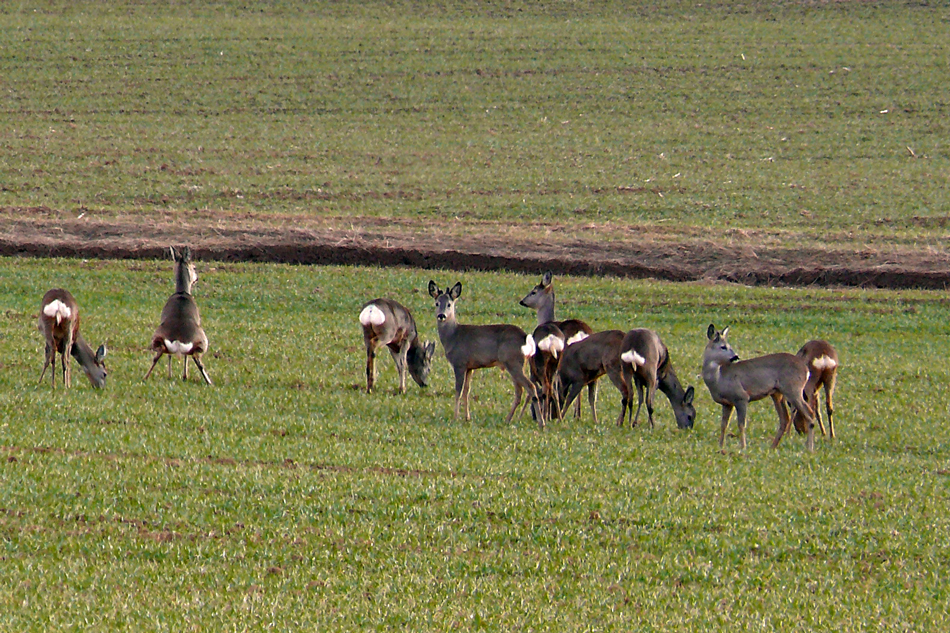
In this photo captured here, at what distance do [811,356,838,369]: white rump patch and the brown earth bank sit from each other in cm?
1592

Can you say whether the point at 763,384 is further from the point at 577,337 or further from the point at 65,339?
the point at 65,339

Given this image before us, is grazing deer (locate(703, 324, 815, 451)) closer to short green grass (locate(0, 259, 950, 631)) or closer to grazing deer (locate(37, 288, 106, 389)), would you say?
short green grass (locate(0, 259, 950, 631))

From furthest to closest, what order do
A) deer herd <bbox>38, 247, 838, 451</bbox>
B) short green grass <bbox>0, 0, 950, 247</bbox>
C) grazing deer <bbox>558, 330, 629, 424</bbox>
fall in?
short green grass <bbox>0, 0, 950, 247</bbox>
grazing deer <bbox>558, 330, 629, 424</bbox>
deer herd <bbox>38, 247, 838, 451</bbox>

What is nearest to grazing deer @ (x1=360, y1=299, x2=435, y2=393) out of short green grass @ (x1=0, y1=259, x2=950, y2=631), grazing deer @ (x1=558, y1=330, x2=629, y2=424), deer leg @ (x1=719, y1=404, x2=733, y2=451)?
short green grass @ (x1=0, y1=259, x2=950, y2=631)

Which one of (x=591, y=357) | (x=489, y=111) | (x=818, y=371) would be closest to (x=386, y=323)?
(x=591, y=357)

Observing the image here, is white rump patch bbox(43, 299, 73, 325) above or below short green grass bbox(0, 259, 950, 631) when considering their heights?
above

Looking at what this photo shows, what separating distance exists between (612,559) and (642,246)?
79.7 ft

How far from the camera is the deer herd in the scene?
1382cm

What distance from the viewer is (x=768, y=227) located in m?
36.8

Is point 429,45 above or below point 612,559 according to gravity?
above

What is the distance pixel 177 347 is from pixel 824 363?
8.34 metres

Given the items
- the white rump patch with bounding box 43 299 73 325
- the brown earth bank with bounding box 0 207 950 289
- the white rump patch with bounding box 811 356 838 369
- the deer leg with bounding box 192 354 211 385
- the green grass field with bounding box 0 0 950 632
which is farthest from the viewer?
the brown earth bank with bounding box 0 207 950 289

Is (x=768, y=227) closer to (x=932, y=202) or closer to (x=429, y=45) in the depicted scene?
(x=932, y=202)

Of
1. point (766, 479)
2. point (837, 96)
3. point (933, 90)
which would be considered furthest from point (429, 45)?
point (766, 479)
